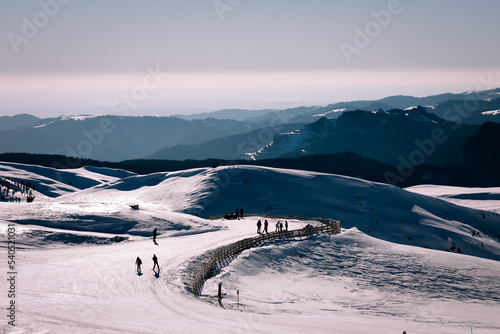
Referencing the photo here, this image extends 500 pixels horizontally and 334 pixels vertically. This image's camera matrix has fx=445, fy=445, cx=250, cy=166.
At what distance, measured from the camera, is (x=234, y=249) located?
44750 millimetres

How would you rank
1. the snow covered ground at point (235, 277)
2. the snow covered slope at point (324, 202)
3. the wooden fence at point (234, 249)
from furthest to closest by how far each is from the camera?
the snow covered slope at point (324, 202)
the wooden fence at point (234, 249)
the snow covered ground at point (235, 277)

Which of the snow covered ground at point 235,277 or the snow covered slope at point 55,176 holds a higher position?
the snow covered slope at point 55,176

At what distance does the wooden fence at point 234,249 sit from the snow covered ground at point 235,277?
88 centimetres

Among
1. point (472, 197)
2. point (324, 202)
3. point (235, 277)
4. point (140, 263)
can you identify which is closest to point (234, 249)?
point (235, 277)

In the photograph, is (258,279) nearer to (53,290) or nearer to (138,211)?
(53,290)

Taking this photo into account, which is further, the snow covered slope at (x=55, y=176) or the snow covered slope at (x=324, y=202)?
the snow covered slope at (x=55, y=176)

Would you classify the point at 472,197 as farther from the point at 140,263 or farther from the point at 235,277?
the point at 140,263

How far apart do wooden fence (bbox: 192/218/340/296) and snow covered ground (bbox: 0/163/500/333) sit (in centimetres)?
88

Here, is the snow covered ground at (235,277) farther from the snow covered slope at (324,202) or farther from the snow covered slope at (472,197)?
the snow covered slope at (472,197)

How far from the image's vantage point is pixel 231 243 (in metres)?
47.8

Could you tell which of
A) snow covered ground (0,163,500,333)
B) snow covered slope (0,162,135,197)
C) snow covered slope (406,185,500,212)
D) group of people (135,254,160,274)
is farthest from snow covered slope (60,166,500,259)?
snow covered slope (0,162,135,197)

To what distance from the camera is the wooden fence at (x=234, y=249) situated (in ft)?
122

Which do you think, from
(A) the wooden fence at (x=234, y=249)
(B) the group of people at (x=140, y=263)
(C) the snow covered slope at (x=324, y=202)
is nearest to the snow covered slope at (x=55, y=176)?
(C) the snow covered slope at (x=324, y=202)

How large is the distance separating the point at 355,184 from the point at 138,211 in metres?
54.7
